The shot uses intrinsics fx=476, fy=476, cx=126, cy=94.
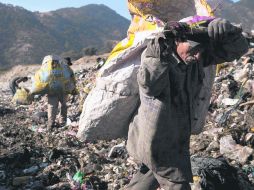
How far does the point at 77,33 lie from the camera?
4215 inches

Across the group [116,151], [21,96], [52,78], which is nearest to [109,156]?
[116,151]

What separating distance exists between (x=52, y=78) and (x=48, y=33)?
8937 centimetres

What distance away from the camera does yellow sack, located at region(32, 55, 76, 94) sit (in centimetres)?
775

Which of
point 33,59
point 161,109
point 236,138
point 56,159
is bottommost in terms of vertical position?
point 33,59

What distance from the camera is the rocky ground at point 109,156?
4.21 metres

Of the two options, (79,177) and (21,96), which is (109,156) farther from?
(21,96)

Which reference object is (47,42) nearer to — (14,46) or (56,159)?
(14,46)

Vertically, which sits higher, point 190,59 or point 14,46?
point 190,59

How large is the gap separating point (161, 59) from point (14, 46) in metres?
87.4

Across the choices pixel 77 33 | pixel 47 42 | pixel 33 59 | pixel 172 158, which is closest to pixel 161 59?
pixel 172 158

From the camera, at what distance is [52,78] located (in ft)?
25.6

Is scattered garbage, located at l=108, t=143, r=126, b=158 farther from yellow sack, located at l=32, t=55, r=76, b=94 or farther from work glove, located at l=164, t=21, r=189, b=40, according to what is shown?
work glove, located at l=164, t=21, r=189, b=40

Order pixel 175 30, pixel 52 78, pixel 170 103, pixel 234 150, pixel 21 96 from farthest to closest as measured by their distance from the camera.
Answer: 1. pixel 21 96
2. pixel 52 78
3. pixel 234 150
4. pixel 170 103
5. pixel 175 30

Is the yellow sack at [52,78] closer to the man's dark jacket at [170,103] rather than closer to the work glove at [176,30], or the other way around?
the man's dark jacket at [170,103]
